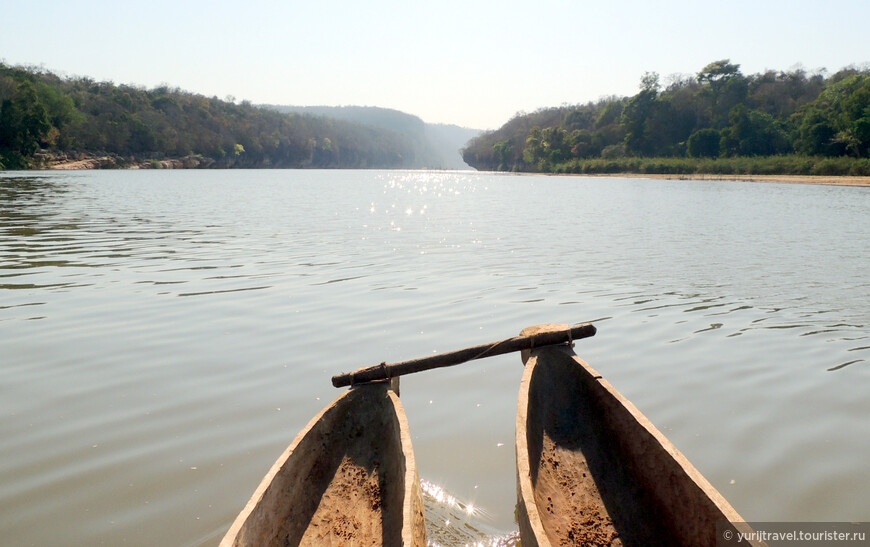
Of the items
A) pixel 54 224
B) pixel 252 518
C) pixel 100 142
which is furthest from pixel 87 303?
pixel 100 142

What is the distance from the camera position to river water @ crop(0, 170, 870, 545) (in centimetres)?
379

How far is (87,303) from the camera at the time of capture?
8031mm

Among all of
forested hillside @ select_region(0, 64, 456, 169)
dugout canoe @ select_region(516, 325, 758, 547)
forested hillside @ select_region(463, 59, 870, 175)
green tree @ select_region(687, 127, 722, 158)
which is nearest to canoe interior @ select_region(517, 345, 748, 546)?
dugout canoe @ select_region(516, 325, 758, 547)

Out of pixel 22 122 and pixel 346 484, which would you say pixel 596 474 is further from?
pixel 22 122

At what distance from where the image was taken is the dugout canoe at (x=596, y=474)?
2.76 m

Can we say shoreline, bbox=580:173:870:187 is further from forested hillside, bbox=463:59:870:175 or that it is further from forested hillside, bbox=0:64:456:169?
forested hillside, bbox=0:64:456:169

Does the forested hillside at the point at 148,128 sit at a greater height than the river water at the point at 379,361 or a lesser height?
greater

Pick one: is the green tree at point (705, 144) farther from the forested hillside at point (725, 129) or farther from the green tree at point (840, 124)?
the green tree at point (840, 124)

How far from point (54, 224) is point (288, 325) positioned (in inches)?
532

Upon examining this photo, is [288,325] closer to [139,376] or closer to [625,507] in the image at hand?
[139,376]

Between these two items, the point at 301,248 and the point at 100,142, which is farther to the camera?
the point at 100,142

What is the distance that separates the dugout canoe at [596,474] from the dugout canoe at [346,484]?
68cm

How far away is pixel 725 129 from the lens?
72188 millimetres

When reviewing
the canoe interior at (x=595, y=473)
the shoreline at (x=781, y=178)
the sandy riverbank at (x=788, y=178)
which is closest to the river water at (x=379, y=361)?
the canoe interior at (x=595, y=473)
